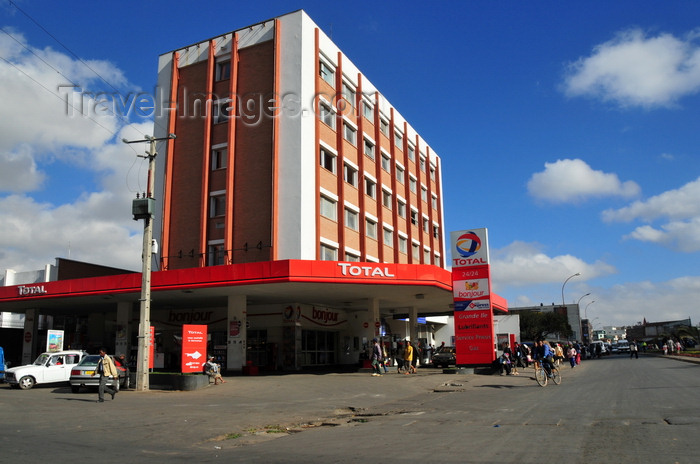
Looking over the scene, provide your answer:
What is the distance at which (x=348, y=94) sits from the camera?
37.3m

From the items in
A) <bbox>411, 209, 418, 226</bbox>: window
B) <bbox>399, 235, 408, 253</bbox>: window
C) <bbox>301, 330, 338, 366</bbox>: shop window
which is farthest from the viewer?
<bbox>411, 209, 418, 226</bbox>: window

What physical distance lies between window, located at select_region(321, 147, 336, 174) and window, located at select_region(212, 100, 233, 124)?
20.5 ft

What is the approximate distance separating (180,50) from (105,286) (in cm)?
1625

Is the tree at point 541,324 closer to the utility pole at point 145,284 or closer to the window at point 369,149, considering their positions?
the window at point 369,149

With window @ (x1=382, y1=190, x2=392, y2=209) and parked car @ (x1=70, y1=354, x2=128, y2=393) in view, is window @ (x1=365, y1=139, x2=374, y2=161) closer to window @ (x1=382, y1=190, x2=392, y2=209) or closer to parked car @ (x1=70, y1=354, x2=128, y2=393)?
window @ (x1=382, y1=190, x2=392, y2=209)

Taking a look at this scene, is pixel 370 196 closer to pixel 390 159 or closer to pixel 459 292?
pixel 390 159

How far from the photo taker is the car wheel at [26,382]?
22.7 m

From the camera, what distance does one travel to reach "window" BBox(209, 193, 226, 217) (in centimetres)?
3231

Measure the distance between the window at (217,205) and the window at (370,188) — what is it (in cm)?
1070

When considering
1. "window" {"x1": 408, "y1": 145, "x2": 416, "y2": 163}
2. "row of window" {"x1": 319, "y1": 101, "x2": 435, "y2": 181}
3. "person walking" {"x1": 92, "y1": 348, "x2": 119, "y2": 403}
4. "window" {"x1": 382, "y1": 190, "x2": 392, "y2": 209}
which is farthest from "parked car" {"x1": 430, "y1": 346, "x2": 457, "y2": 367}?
"person walking" {"x1": 92, "y1": 348, "x2": 119, "y2": 403}

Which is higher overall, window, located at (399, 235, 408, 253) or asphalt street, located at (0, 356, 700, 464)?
window, located at (399, 235, 408, 253)

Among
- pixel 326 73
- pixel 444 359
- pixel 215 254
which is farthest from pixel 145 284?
pixel 444 359

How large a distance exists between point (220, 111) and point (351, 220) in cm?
1067

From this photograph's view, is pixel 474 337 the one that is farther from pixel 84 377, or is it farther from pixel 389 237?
pixel 84 377
